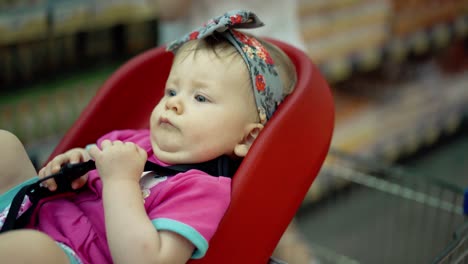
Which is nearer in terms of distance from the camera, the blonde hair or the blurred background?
the blonde hair

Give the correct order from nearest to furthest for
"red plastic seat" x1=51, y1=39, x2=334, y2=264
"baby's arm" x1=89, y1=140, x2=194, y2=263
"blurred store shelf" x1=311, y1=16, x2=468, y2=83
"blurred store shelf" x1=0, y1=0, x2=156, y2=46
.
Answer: "baby's arm" x1=89, y1=140, x2=194, y2=263, "red plastic seat" x1=51, y1=39, x2=334, y2=264, "blurred store shelf" x1=0, y1=0, x2=156, y2=46, "blurred store shelf" x1=311, y1=16, x2=468, y2=83

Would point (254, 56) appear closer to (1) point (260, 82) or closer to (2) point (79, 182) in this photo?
(1) point (260, 82)

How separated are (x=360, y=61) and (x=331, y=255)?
1111mm

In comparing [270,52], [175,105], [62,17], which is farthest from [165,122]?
[62,17]

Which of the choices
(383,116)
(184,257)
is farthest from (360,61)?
(184,257)

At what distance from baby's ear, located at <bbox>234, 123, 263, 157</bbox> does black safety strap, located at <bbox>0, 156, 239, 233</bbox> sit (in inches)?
1.8

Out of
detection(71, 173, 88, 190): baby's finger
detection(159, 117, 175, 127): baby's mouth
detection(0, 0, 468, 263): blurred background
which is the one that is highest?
detection(159, 117, 175, 127): baby's mouth

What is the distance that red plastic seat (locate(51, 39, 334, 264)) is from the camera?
0.96m

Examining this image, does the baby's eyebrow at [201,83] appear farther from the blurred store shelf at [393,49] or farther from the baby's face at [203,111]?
the blurred store shelf at [393,49]

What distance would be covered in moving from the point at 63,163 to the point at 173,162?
0.71ft

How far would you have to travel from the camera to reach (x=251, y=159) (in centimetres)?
97

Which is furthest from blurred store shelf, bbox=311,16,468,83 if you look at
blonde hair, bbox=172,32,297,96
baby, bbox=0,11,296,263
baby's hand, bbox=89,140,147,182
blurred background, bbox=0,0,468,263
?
baby's hand, bbox=89,140,147,182

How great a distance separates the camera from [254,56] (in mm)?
1054

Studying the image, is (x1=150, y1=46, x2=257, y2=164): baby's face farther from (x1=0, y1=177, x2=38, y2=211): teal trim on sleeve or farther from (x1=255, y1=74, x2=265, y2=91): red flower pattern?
(x1=0, y1=177, x2=38, y2=211): teal trim on sleeve
